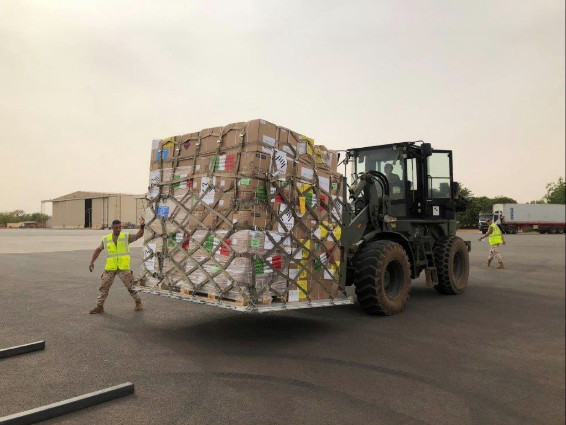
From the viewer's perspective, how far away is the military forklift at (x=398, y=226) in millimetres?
7527

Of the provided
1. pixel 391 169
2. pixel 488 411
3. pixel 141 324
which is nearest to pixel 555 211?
pixel 488 411

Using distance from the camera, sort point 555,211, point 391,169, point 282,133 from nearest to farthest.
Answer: point 555,211 < point 282,133 < point 391,169

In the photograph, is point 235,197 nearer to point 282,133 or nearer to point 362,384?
point 282,133

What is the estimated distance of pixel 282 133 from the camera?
235 inches

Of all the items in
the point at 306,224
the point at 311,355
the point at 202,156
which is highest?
the point at 202,156

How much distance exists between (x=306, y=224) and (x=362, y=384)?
2.39 m

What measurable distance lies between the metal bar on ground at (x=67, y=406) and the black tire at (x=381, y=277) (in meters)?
4.26

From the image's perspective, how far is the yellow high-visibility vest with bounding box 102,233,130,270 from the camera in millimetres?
8250

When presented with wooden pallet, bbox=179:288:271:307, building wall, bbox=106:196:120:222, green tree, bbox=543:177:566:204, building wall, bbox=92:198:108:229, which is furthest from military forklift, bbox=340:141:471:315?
building wall, bbox=92:198:108:229

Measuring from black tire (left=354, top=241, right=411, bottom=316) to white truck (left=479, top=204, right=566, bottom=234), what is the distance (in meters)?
4.82

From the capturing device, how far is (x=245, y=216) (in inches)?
218

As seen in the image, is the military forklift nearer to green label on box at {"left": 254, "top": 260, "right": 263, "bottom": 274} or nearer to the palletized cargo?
the palletized cargo

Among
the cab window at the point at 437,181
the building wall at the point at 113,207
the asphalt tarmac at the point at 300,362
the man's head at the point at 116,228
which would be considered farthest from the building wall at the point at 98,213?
the cab window at the point at 437,181

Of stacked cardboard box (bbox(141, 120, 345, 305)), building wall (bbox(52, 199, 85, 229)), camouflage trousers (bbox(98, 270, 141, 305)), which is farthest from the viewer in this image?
building wall (bbox(52, 199, 85, 229))
